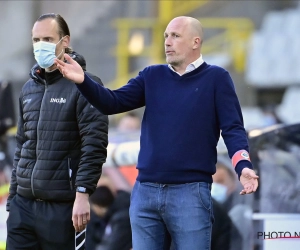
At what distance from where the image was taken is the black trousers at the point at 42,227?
4840mm

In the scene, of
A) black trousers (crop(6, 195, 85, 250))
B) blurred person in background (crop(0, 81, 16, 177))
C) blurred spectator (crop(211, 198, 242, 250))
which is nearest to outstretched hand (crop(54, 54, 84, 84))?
black trousers (crop(6, 195, 85, 250))

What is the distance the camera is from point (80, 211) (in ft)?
15.5

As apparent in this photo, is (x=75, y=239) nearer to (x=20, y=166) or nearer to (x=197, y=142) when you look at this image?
(x=20, y=166)

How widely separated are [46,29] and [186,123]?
899 mm

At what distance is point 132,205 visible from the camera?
15.3 feet

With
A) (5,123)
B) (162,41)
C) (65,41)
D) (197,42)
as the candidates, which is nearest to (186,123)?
(197,42)

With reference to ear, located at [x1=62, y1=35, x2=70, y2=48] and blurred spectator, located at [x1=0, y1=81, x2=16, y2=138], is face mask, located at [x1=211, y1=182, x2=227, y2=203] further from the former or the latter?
blurred spectator, located at [x1=0, y1=81, x2=16, y2=138]

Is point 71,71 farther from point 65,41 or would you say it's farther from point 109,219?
point 109,219

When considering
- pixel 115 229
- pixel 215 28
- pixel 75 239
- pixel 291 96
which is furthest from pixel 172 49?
pixel 215 28

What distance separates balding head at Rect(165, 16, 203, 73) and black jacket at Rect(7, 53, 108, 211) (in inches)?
20.0

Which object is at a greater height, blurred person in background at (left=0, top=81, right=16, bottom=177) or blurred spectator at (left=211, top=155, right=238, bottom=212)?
blurred person in background at (left=0, top=81, right=16, bottom=177)

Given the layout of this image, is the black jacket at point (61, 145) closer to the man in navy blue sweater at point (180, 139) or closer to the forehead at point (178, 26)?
the man in navy blue sweater at point (180, 139)

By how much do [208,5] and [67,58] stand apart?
1487 cm

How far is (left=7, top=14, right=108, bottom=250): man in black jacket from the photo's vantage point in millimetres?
4809
